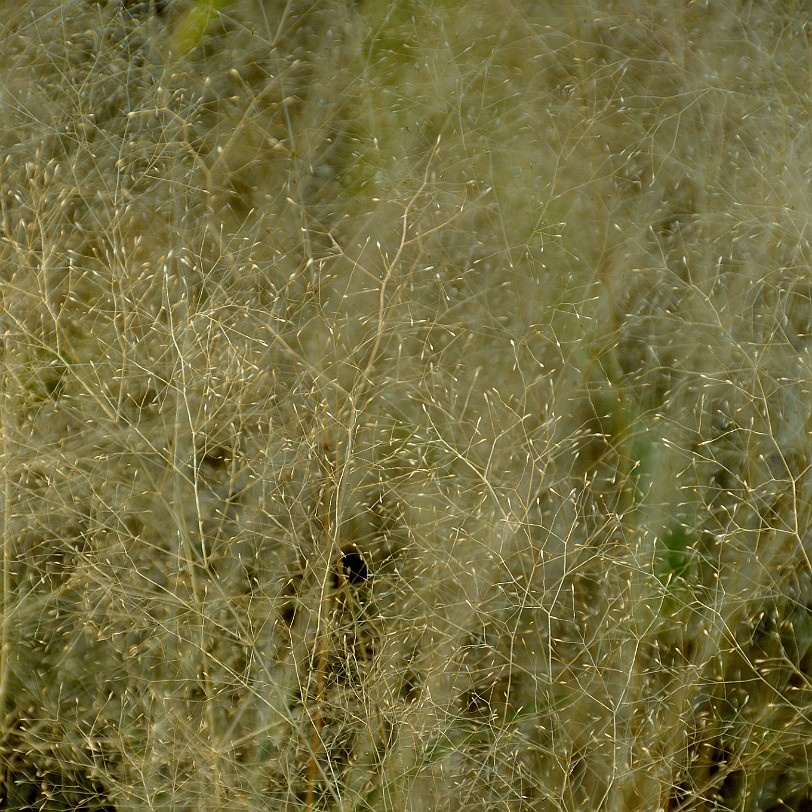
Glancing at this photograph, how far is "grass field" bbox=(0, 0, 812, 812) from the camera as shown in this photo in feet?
5.86

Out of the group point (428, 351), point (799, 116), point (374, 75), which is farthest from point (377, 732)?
point (799, 116)

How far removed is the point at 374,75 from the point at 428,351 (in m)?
0.71

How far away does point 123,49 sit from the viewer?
2109mm

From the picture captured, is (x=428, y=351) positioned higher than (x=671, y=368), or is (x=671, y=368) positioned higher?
(x=428, y=351)

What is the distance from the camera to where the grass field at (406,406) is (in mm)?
1785

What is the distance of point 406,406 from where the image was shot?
6.51ft

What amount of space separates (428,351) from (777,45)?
3.56 feet

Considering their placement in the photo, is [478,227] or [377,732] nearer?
[377,732]

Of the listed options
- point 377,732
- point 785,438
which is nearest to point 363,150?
point 785,438

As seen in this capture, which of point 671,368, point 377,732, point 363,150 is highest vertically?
point 363,150

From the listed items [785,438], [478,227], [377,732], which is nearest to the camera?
[377,732]

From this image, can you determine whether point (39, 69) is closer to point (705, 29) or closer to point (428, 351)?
point (428, 351)

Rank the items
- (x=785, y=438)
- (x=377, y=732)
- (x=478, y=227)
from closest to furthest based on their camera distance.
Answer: (x=377, y=732)
(x=785, y=438)
(x=478, y=227)

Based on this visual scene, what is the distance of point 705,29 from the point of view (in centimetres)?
210
